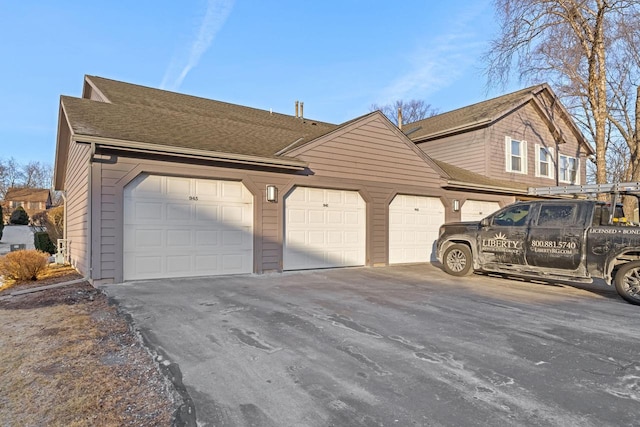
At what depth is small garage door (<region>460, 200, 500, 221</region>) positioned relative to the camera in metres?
12.6

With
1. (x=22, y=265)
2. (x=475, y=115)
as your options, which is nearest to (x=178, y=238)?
(x=22, y=265)

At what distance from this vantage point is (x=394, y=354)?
11.7ft

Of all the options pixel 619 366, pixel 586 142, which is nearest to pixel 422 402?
pixel 619 366

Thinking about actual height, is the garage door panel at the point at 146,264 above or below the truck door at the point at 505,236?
below

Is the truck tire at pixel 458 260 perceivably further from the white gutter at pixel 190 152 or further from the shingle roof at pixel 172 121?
the shingle roof at pixel 172 121

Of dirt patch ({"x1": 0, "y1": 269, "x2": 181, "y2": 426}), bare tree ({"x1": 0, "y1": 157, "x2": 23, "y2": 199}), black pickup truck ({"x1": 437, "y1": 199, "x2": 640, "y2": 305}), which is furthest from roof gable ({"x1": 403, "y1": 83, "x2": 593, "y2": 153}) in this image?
bare tree ({"x1": 0, "y1": 157, "x2": 23, "y2": 199})

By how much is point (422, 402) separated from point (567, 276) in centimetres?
561

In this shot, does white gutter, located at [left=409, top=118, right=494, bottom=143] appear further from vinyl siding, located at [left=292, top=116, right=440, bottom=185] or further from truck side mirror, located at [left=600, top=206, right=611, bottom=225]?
truck side mirror, located at [left=600, top=206, right=611, bottom=225]

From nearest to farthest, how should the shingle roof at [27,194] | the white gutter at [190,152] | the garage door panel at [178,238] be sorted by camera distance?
the white gutter at [190,152]
the garage door panel at [178,238]
the shingle roof at [27,194]

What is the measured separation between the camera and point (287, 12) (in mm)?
12562

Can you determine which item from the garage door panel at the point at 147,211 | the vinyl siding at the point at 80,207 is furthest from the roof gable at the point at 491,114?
the vinyl siding at the point at 80,207

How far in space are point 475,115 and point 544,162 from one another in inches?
165

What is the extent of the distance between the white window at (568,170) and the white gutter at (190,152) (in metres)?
14.8

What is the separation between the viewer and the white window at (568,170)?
17.7 meters
